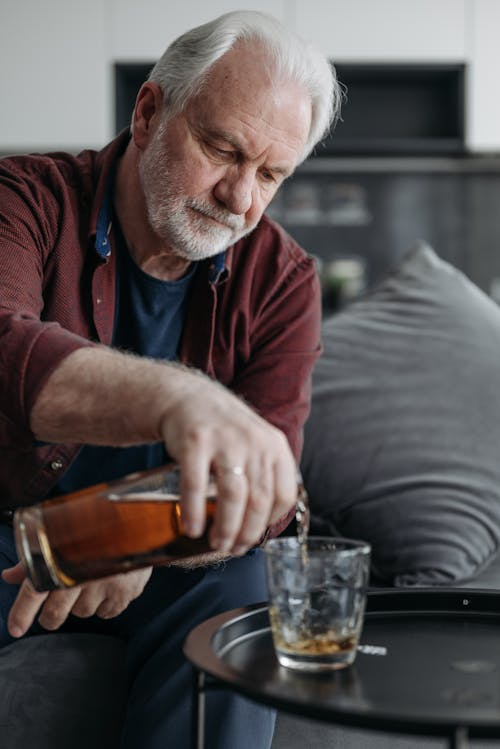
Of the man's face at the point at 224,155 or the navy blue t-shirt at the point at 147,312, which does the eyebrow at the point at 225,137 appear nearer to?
the man's face at the point at 224,155

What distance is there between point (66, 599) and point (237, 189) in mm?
610

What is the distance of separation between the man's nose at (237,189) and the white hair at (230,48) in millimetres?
124

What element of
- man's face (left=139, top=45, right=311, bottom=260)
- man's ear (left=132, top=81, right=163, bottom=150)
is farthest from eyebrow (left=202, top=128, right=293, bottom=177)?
man's ear (left=132, top=81, right=163, bottom=150)

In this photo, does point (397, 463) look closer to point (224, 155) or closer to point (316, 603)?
point (224, 155)

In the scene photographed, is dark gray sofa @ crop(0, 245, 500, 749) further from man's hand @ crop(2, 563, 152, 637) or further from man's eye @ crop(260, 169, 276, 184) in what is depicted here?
man's eye @ crop(260, 169, 276, 184)

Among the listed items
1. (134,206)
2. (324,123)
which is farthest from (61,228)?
(324,123)

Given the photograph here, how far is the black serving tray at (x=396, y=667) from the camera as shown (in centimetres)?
76

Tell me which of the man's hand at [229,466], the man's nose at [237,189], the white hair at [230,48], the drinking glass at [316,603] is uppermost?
the white hair at [230,48]

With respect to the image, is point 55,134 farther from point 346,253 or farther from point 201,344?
point 201,344

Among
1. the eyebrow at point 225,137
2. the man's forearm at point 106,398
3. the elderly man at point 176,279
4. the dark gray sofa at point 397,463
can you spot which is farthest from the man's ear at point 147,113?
the man's forearm at point 106,398

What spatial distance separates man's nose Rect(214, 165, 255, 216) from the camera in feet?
4.74

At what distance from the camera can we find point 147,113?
158cm

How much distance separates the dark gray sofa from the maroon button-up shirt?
4.6 inches

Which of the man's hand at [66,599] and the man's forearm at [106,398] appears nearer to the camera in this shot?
the man's forearm at [106,398]
